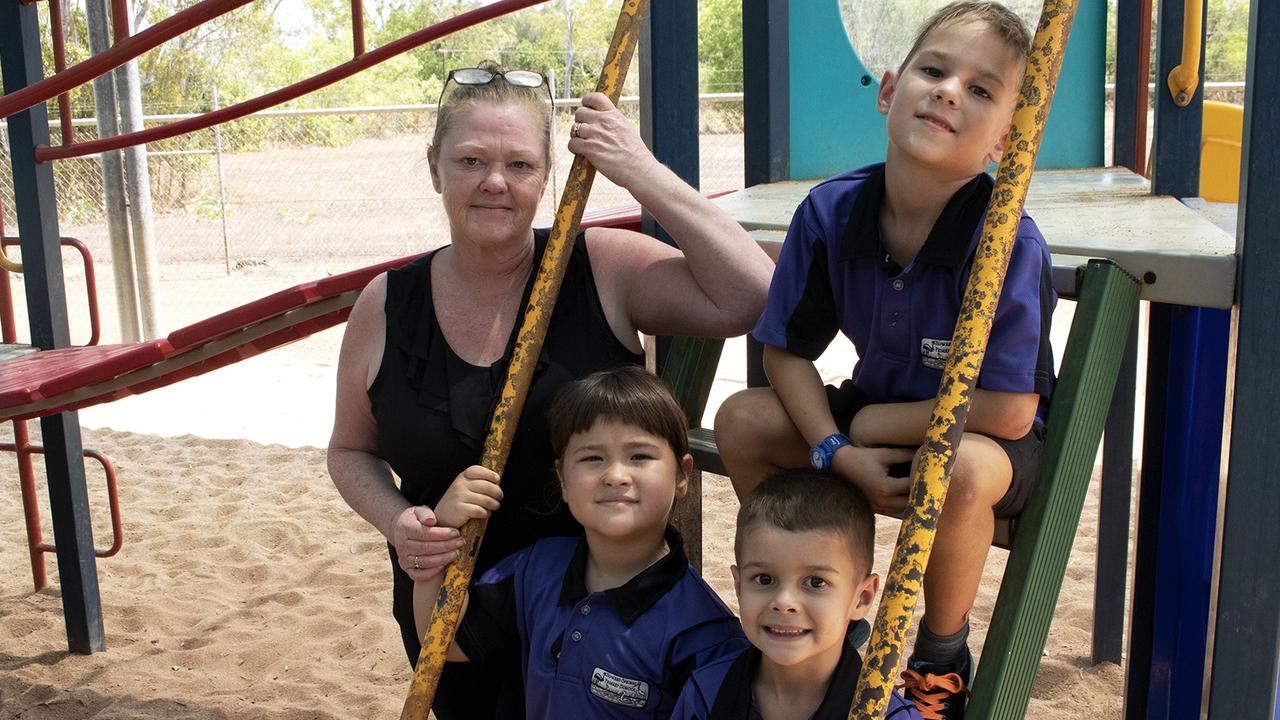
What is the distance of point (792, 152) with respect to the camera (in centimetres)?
364

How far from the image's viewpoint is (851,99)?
369cm

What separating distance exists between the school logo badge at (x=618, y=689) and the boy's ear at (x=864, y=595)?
0.37 meters

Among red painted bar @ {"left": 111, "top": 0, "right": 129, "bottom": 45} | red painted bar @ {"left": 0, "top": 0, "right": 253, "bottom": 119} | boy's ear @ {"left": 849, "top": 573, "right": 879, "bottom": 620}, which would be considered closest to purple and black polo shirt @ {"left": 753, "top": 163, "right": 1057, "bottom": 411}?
boy's ear @ {"left": 849, "top": 573, "right": 879, "bottom": 620}

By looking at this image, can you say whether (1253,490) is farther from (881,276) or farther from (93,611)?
(93,611)

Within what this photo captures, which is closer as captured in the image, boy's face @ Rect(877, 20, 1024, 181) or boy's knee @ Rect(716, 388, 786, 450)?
boy's face @ Rect(877, 20, 1024, 181)

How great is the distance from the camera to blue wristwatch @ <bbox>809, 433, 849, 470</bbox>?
1.88m

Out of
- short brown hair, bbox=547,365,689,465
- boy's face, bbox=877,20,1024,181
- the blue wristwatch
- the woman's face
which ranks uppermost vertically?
boy's face, bbox=877,20,1024,181

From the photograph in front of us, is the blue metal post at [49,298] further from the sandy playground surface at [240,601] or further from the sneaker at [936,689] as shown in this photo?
the sneaker at [936,689]

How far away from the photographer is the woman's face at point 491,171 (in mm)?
2182

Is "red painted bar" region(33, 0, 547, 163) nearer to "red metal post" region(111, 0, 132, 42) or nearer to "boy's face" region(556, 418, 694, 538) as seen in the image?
"red metal post" region(111, 0, 132, 42)

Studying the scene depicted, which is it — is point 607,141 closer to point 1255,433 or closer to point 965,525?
point 965,525

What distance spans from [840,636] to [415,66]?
953 inches

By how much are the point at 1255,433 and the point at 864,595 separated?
0.59 meters

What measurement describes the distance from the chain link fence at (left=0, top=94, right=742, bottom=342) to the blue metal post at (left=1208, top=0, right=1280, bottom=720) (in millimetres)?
9292
